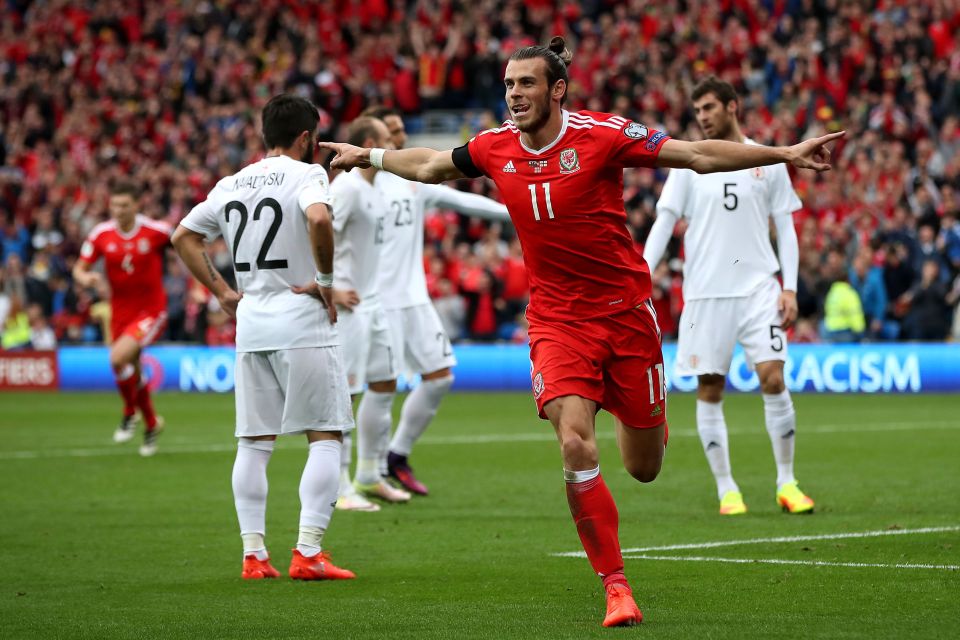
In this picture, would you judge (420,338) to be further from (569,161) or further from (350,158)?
(569,161)

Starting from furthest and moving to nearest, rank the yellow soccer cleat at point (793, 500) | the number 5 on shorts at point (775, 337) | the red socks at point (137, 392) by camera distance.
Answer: the red socks at point (137, 392), the number 5 on shorts at point (775, 337), the yellow soccer cleat at point (793, 500)

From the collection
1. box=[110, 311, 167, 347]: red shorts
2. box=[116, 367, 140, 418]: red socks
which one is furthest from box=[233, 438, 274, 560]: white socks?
box=[116, 367, 140, 418]: red socks

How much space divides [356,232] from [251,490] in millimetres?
3420

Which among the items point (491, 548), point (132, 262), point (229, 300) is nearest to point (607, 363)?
point (491, 548)

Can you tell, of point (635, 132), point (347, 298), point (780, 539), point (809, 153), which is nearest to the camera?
point (809, 153)

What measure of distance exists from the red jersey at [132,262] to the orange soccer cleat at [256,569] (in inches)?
331

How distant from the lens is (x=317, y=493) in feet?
26.3

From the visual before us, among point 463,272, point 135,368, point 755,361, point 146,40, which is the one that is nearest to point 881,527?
point 755,361

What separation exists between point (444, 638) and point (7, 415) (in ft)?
55.9

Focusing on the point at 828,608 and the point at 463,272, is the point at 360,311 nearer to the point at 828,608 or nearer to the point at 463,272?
the point at 828,608

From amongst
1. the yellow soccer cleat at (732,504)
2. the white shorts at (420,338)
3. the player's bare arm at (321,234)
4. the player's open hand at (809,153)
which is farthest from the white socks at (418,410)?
the player's open hand at (809,153)

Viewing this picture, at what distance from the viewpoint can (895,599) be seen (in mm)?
6816

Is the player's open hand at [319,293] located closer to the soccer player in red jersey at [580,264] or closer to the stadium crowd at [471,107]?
the soccer player in red jersey at [580,264]

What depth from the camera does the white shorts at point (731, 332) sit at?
10.5 meters
